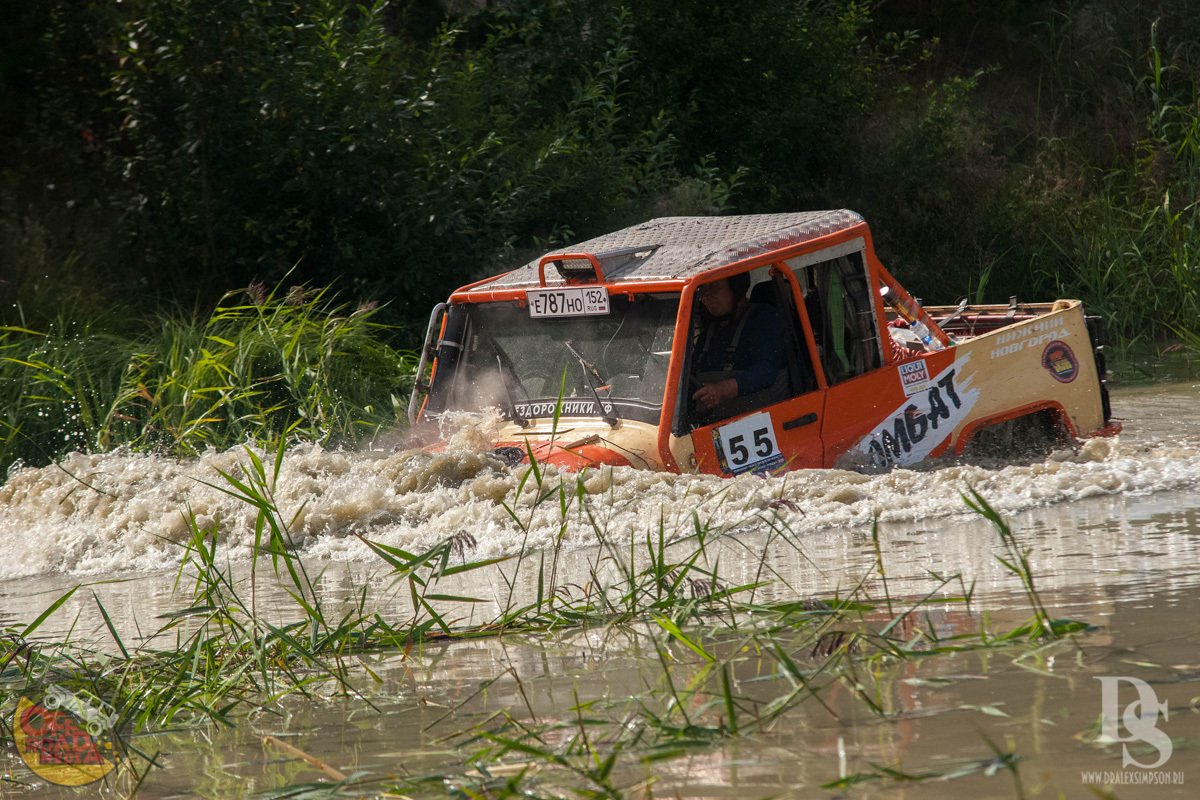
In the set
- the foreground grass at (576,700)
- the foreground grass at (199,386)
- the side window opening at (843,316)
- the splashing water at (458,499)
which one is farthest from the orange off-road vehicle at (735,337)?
the foreground grass at (199,386)

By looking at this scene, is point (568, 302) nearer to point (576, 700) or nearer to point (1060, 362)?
point (1060, 362)

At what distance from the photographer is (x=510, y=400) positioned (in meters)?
6.59

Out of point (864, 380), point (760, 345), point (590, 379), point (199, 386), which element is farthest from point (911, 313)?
point (199, 386)

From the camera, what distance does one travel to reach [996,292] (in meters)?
16.5

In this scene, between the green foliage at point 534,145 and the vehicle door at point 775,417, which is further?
the green foliage at point 534,145

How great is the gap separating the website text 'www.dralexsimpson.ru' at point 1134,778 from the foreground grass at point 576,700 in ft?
0.63

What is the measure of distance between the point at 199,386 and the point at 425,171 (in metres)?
3.56

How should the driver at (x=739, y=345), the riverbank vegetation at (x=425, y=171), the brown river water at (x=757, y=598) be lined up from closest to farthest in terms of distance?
the brown river water at (x=757, y=598)
the driver at (x=739, y=345)
the riverbank vegetation at (x=425, y=171)

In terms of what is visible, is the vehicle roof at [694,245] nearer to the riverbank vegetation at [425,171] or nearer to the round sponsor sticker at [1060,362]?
the round sponsor sticker at [1060,362]

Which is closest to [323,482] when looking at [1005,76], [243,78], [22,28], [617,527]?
[617,527]

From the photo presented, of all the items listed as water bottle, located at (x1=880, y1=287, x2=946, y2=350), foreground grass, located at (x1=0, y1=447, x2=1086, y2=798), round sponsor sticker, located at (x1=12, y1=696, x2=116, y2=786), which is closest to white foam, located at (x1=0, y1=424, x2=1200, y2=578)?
water bottle, located at (x1=880, y1=287, x2=946, y2=350)

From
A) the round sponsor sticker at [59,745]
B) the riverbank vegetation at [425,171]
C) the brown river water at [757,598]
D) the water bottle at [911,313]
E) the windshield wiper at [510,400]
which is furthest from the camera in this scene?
the riverbank vegetation at [425,171]

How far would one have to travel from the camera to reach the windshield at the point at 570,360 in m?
6.12

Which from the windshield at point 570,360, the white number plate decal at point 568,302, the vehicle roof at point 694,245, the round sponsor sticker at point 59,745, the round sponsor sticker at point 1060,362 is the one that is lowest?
the round sponsor sticker at point 1060,362
